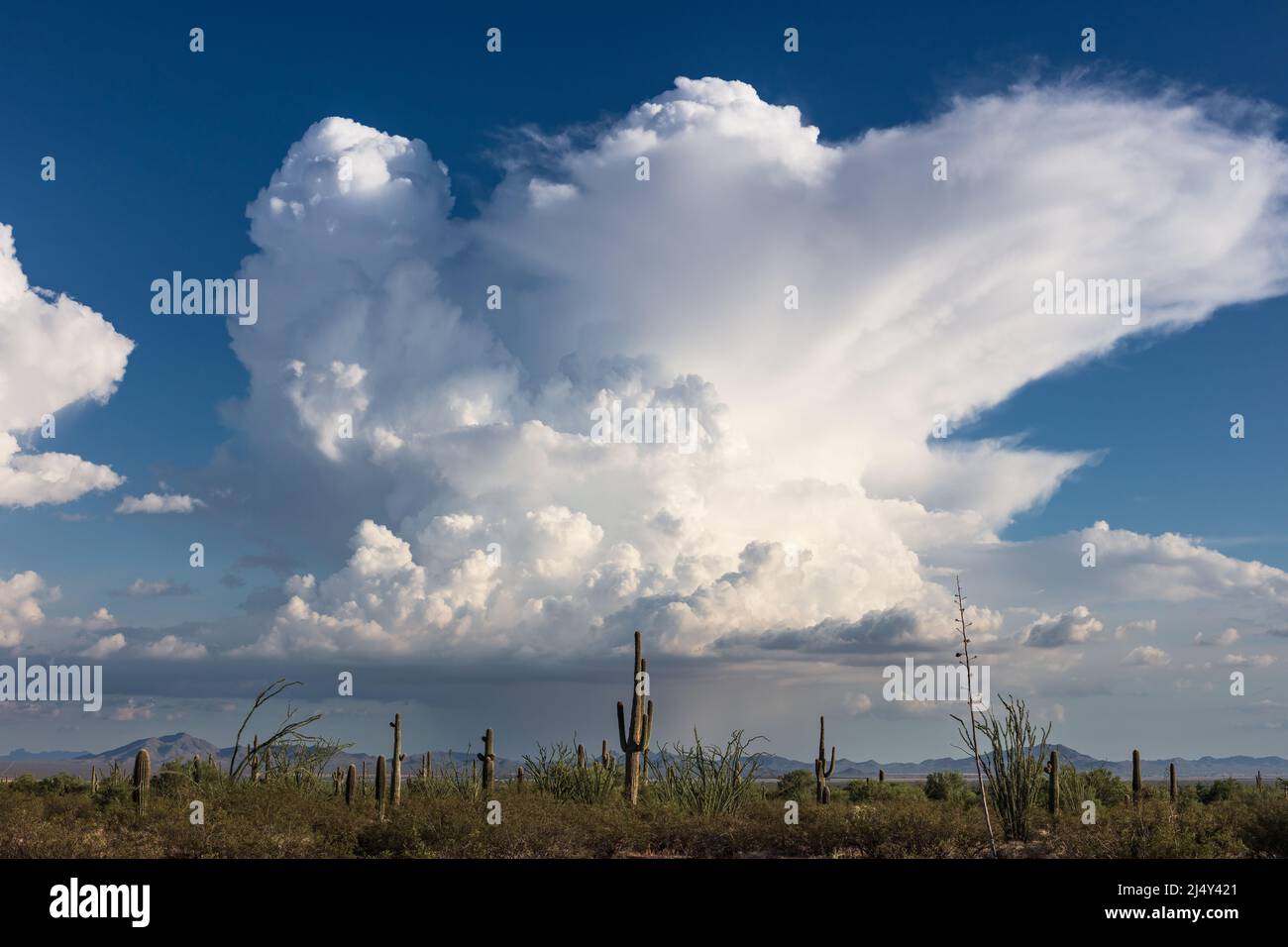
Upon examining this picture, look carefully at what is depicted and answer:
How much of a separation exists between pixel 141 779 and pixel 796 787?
2821 centimetres

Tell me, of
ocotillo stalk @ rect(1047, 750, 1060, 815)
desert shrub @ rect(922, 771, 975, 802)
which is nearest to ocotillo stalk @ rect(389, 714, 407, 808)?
ocotillo stalk @ rect(1047, 750, 1060, 815)

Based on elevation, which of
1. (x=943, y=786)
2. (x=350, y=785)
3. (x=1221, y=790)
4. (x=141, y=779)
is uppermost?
(x=141, y=779)

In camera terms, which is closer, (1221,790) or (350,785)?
(350,785)

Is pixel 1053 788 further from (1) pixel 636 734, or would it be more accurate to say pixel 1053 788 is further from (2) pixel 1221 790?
(2) pixel 1221 790

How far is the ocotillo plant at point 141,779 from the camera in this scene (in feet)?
63.3

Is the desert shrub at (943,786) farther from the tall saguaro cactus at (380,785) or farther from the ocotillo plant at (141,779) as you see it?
the ocotillo plant at (141,779)

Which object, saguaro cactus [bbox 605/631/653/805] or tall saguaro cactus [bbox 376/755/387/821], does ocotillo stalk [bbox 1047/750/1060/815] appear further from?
tall saguaro cactus [bbox 376/755/387/821]

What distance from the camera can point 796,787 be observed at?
139 feet

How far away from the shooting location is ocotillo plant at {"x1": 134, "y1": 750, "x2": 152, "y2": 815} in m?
19.3

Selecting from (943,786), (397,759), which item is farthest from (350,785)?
(943,786)
